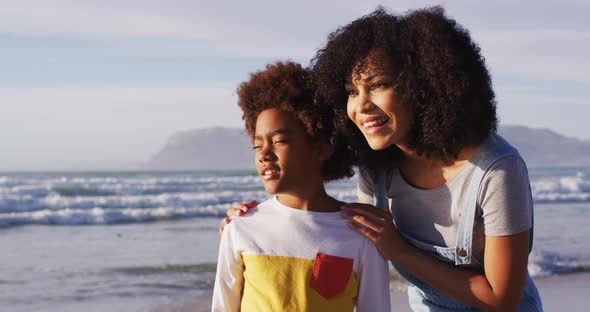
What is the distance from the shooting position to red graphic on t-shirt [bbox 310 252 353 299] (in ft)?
8.43

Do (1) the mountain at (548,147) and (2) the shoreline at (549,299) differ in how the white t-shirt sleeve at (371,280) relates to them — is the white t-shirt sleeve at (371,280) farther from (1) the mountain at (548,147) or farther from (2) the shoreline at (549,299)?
(1) the mountain at (548,147)

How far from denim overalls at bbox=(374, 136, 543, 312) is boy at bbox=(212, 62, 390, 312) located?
0.62 feet

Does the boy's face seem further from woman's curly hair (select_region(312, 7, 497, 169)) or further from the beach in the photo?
the beach

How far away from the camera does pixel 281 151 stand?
8.82ft

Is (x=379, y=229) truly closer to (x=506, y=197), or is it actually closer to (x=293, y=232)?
→ (x=293, y=232)

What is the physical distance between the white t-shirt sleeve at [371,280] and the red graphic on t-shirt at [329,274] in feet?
0.20

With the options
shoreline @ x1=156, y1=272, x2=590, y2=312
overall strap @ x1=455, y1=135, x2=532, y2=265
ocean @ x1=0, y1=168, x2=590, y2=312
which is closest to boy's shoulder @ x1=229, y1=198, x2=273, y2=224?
overall strap @ x1=455, y1=135, x2=532, y2=265

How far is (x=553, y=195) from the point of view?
17516 millimetres

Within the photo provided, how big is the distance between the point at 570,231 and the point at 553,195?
7.46m

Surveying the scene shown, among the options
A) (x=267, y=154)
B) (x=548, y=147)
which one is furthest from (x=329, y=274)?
(x=548, y=147)

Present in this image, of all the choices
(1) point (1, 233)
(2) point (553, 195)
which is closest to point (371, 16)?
(1) point (1, 233)

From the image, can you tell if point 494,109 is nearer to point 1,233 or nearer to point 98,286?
point 98,286

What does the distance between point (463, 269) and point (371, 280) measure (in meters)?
0.32

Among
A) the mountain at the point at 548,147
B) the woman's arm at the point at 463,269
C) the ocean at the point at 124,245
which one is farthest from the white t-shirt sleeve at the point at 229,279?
the mountain at the point at 548,147
